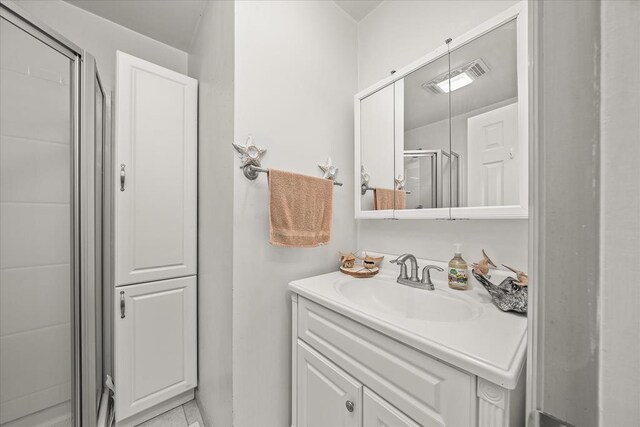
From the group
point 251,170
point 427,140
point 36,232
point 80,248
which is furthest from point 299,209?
point 36,232

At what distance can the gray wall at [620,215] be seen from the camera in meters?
0.13

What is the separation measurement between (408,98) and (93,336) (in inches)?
67.2

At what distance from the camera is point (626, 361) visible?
14 centimetres

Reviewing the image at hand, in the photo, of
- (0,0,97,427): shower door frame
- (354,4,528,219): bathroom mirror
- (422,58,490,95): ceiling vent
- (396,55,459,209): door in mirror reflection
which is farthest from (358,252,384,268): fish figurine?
(0,0,97,427): shower door frame

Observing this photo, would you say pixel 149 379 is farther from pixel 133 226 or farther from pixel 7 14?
pixel 7 14

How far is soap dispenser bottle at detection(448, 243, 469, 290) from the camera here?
915 mm

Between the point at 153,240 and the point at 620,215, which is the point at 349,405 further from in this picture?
the point at 153,240

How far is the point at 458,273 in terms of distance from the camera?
36.3 inches

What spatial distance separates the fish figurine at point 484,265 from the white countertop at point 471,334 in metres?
0.04

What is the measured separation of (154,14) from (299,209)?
1.42 metres

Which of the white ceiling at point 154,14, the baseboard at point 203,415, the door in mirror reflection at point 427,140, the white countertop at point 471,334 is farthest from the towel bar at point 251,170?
the baseboard at point 203,415

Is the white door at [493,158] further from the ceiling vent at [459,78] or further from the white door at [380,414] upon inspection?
the white door at [380,414]

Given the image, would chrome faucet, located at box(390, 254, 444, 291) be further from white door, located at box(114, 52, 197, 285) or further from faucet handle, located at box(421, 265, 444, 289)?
white door, located at box(114, 52, 197, 285)

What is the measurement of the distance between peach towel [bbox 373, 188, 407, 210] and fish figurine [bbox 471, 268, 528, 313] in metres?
0.46
